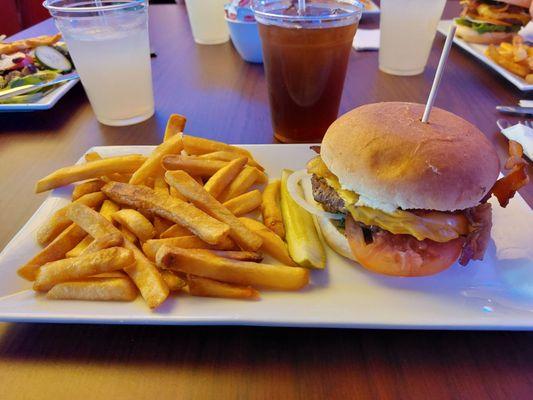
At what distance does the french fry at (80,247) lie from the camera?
4.34ft

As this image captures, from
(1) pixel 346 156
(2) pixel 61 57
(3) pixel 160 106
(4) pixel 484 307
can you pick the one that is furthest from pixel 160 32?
(4) pixel 484 307

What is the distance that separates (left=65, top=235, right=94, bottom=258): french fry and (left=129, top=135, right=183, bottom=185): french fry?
0.90 feet

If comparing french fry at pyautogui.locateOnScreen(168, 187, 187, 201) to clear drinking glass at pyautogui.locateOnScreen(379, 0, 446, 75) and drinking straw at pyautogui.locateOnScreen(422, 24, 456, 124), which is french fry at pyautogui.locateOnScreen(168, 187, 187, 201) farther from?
clear drinking glass at pyautogui.locateOnScreen(379, 0, 446, 75)

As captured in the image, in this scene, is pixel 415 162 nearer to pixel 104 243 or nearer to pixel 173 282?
pixel 173 282

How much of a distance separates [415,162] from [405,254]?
0.98 feet

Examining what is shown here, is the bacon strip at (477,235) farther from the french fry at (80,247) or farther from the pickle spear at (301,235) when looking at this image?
the french fry at (80,247)

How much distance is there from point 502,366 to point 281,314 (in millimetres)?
582

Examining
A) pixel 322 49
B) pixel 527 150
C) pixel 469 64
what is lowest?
pixel 469 64

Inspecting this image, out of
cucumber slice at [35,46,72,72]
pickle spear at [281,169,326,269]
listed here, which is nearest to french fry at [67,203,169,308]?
pickle spear at [281,169,326,269]

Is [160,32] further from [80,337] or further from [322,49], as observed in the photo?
[80,337]

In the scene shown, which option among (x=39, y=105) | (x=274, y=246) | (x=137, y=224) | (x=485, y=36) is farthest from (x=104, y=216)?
(x=485, y=36)

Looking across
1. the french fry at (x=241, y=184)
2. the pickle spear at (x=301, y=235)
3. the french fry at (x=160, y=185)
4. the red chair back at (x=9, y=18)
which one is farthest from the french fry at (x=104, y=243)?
the red chair back at (x=9, y=18)

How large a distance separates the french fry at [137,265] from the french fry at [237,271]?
49mm

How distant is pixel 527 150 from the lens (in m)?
1.88
